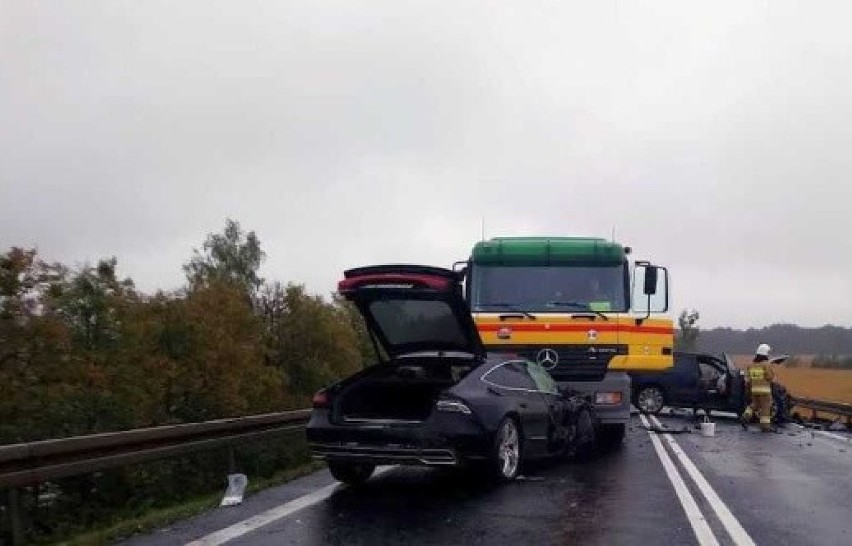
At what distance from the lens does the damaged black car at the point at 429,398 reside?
29.0 ft

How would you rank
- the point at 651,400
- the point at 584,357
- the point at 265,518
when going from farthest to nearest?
the point at 651,400
the point at 584,357
the point at 265,518

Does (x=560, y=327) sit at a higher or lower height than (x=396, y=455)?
higher

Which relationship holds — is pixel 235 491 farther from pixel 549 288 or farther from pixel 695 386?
pixel 695 386

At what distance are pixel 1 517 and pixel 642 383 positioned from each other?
18296mm

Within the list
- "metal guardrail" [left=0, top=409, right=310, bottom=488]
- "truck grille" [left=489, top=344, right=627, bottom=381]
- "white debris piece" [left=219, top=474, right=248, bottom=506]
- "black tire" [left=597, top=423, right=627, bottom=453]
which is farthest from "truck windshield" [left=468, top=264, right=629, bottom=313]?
"white debris piece" [left=219, top=474, right=248, bottom=506]

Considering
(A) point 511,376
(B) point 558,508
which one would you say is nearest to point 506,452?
(A) point 511,376

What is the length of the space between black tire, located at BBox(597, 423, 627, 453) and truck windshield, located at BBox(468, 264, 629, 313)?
6.51 feet

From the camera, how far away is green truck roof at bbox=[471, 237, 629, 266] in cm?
1399

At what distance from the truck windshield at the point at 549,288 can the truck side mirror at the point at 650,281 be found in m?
0.33

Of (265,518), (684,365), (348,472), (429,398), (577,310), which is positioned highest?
(577,310)

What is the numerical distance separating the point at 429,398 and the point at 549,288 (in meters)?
4.81

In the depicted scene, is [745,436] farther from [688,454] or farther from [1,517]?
[1,517]

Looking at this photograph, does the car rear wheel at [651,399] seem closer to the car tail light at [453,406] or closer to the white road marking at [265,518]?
the white road marking at [265,518]

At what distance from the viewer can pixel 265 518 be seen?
770cm
